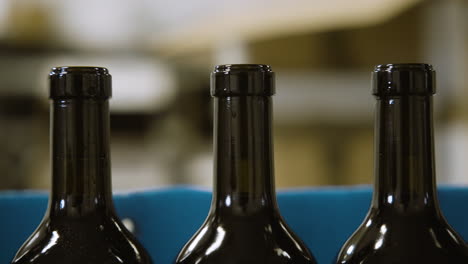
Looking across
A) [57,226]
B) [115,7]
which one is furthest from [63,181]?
[115,7]

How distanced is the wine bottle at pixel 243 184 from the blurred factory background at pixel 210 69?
2018 millimetres

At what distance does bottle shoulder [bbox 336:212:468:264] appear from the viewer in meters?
0.44

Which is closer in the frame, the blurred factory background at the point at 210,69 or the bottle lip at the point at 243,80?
the bottle lip at the point at 243,80

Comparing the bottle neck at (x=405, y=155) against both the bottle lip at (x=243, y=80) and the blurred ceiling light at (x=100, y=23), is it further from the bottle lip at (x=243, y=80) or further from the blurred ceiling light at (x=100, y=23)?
the blurred ceiling light at (x=100, y=23)

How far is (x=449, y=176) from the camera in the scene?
2.57 meters

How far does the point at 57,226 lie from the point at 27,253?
0.09 feet

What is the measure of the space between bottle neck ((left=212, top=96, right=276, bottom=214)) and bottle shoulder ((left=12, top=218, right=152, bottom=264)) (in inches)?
2.6

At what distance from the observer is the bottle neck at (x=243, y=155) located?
448 millimetres

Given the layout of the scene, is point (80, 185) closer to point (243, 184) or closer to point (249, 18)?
point (243, 184)

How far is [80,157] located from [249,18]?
7.22ft

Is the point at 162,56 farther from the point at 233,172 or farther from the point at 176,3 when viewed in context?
the point at 233,172

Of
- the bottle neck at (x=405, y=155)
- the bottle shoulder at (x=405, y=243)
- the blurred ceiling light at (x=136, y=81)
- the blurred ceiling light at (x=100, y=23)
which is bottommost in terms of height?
the bottle shoulder at (x=405, y=243)

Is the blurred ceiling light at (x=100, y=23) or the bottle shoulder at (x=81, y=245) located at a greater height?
the blurred ceiling light at (x=100, y=23)

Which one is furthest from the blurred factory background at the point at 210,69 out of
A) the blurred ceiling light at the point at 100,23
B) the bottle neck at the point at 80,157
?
the bottle neck at the point at 80,157
